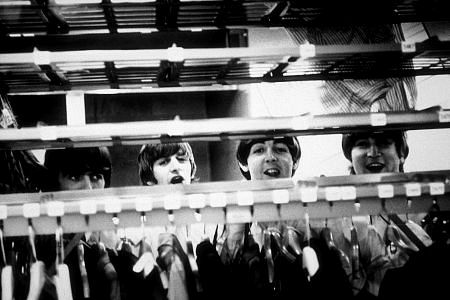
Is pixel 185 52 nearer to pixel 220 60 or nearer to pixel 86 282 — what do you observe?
pixel 220 60

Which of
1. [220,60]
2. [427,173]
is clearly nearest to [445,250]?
[427,173]

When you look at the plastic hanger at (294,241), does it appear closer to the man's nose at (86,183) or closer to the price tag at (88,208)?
the price tag at (88,208)

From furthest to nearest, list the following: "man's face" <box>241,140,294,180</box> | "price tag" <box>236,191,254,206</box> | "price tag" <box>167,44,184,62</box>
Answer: "man's face" <box>241,140,294,180</box>, "price tag" <box>167,44,184,62</box>, "price tag" <box>236,191,254,206</box>

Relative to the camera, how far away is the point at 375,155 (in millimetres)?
3873

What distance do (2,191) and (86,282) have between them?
932 millimetres

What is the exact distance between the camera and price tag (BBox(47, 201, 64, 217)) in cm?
233

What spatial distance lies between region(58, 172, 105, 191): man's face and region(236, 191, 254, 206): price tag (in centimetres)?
142

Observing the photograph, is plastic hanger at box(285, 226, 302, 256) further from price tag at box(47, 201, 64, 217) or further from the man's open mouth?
price tag at box(47, 201, 64, 217)

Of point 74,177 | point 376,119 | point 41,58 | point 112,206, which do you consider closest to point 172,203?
point 112,206

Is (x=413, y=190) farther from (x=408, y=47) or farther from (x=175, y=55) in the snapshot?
(x=175, y=55)

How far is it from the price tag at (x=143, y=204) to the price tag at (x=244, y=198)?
40 cm

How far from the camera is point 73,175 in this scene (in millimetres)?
3514

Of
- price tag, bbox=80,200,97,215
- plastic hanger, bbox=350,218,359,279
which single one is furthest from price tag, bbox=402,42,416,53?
price tag, bbox=80,200,97,215

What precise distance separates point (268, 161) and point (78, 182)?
51.9 inches
